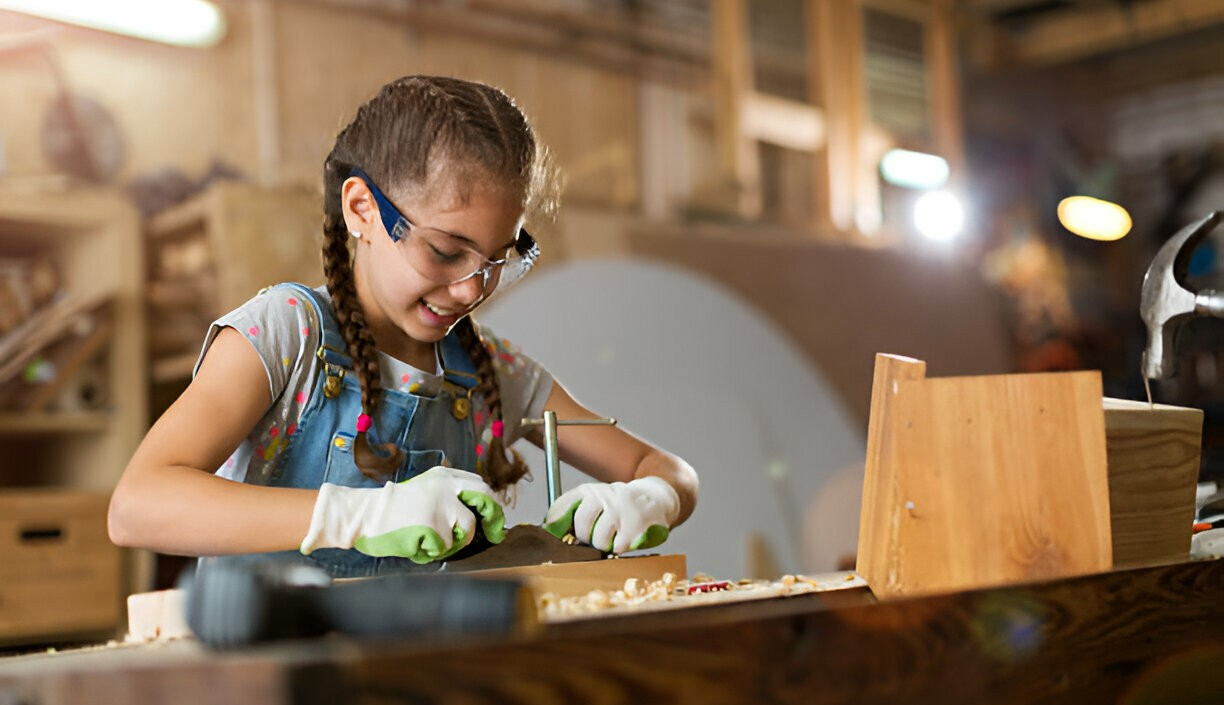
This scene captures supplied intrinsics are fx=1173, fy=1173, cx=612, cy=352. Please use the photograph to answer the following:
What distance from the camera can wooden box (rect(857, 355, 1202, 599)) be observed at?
115cm

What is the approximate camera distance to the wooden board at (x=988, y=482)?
115 cm

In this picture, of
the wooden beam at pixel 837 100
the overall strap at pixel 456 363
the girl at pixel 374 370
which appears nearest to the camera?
the girl at pixel 374 370

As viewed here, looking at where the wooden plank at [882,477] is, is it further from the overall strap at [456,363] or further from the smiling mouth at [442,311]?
the overall strap at [456,363]

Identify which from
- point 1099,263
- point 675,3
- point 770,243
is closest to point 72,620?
point 770,243

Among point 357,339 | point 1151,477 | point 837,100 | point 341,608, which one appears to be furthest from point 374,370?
point 837,100

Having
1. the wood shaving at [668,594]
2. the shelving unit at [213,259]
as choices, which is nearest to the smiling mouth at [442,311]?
the wood shaving at [668,594]

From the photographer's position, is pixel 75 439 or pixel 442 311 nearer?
pixel 442 311

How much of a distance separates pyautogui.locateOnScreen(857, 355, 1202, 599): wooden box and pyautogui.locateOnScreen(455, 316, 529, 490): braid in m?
0.75

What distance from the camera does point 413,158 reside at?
1.57 meters

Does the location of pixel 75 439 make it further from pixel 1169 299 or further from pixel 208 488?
pixel 1169 299

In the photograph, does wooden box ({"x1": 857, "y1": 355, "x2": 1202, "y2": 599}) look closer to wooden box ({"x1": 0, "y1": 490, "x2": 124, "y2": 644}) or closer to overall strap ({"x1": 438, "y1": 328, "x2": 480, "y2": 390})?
overall strap ({"x1": 438, "y1": 328, "x2": 480, "y2": 390})

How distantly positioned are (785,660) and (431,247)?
2.98 ft

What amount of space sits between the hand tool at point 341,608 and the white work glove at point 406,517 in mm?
481

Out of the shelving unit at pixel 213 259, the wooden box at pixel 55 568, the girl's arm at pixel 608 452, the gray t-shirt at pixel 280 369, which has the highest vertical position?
the shelving unit at pixel 213 259
